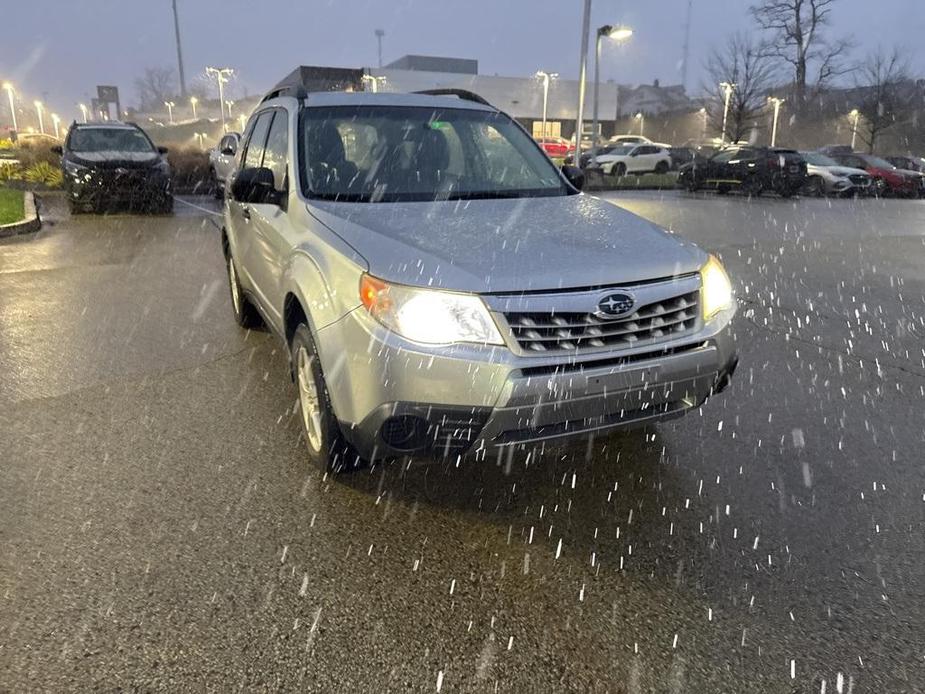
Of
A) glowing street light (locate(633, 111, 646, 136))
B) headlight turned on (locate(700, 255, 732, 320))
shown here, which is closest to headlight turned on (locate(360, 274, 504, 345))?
headlight turned on (locate(700, 255, 732, 320))

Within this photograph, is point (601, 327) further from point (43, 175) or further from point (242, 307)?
point (43, 175)

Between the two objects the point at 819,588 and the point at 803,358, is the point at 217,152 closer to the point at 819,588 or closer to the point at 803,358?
the point at 803,358

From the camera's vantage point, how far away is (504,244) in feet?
10.1

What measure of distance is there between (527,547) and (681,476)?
102 cm

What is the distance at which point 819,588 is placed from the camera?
2.69 meters

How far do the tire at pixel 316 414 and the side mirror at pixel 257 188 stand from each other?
0.82 meters

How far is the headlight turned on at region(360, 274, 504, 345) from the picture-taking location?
2746mm

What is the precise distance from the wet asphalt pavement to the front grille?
826 millimetres

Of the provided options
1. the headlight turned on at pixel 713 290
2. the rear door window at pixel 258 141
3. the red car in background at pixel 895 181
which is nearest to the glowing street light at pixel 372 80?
the rear door window at pixel 258 141

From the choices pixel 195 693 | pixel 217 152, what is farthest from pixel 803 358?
pixel 217 152

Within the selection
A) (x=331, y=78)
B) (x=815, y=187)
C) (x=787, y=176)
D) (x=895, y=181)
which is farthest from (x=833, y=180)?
(x=331, y=78)

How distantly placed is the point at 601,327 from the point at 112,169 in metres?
13.8

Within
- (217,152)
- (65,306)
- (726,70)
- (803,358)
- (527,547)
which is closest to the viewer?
(527,547)

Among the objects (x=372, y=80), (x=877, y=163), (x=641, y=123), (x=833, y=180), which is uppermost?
Answer: (x=372, y=80)
